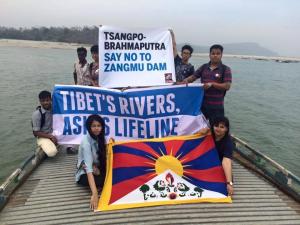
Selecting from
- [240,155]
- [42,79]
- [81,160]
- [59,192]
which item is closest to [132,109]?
[81,160]

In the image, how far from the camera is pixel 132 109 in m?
7.52

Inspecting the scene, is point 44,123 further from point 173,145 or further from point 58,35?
point 58,35

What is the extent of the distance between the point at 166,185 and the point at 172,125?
199 cm

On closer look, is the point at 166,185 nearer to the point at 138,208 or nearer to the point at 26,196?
the point at 138,208

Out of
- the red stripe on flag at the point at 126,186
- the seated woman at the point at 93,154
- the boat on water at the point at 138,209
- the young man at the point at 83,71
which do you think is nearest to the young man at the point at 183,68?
the young man at the point at 83,71

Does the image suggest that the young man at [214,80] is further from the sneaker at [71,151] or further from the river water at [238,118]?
the river water at [238,118]

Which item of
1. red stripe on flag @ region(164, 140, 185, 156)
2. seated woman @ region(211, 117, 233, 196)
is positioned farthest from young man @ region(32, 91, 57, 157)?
seated woman @ region(211, 117, 233, 196)

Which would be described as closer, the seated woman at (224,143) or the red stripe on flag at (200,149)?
the seated woman at (224,143)

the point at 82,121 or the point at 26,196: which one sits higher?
the point at 82,121

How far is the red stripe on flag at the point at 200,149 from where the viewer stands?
6.46m

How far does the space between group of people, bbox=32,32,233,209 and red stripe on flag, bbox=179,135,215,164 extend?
99 mm

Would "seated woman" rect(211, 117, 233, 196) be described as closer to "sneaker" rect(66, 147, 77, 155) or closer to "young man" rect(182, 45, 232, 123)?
"young man" rect(182, 45, 232, 123)

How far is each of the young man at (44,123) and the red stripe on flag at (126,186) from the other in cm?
273

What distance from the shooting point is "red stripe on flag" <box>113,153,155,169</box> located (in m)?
6.24
